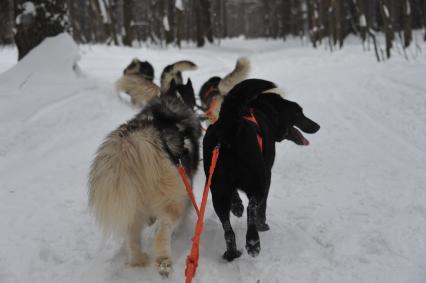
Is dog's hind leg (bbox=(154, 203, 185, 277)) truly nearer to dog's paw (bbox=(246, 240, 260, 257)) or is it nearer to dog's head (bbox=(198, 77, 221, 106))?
dog's paw (bbox=(246, 240, 260, 257))

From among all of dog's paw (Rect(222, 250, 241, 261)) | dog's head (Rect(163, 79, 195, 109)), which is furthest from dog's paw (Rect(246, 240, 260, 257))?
dog's head (Rect(163, 79, 195, 109))

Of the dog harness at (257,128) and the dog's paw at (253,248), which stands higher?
the dog harness at (257,128)

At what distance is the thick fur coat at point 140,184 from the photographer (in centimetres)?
299

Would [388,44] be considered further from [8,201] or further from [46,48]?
[8,201]

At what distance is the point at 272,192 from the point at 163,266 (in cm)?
234

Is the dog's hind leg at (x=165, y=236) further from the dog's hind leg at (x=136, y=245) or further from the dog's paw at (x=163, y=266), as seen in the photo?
the dog's hind leg at (x=136, y=245)

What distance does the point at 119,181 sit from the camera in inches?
117

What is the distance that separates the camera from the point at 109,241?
3.77m

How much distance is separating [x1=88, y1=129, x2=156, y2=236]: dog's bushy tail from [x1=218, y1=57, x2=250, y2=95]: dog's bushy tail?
4049 mm

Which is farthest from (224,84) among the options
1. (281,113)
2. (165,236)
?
(165,236)

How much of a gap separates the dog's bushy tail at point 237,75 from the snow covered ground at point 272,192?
1.33m

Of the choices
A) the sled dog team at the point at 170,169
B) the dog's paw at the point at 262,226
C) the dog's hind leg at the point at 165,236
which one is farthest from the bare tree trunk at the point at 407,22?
the dog's hind leg at the point at 165,236

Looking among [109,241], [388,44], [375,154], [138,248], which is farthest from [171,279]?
[388,44]

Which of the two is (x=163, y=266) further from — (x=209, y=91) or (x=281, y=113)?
(x=209, y=91)
